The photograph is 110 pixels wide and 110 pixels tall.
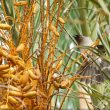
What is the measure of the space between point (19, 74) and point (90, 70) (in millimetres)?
404

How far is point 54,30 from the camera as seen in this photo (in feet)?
3.70

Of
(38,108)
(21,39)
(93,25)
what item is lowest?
(38,108)

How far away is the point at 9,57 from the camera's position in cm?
107

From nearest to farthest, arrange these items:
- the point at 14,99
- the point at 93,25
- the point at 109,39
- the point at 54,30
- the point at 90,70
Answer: the point at 14,99
the point at 54,30
the point at 109,39
the point at 90,70
the point at 93,25

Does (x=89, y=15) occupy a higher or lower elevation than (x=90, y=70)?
higher

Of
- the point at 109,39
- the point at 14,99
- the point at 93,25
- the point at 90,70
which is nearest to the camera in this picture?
the point at 14,99

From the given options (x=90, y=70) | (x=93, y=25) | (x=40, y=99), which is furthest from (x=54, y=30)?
(x=93, y=25)

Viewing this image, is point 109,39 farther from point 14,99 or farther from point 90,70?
point 14,99

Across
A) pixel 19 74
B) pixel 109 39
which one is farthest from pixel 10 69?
pixel 109 39

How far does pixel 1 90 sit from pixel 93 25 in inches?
32.6

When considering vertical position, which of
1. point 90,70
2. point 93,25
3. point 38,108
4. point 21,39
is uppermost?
point 93,25

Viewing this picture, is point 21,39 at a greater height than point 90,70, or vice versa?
point 21,39

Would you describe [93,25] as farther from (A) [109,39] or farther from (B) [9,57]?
(B) [9,57]

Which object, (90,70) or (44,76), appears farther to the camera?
(90,70)
